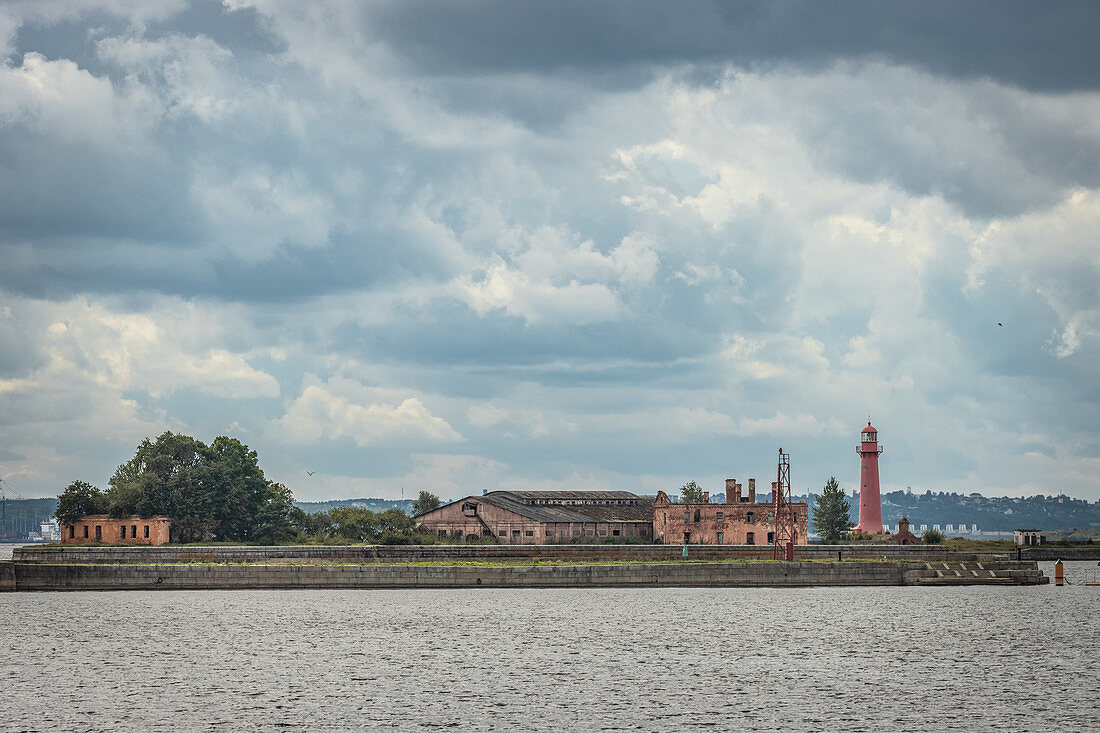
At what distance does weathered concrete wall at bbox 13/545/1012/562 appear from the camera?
85.1 metres

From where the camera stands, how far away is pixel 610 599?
71.6 metres

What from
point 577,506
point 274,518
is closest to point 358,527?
point 274,518

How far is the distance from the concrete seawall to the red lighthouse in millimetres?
56564

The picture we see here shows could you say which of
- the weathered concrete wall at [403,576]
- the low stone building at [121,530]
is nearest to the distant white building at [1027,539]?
the weathered concrete wall at [403,576]

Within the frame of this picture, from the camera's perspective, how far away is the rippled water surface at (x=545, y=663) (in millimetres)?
34000

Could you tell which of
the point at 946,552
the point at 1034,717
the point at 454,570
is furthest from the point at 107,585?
the point at 946,552

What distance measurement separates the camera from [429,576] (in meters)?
75.7

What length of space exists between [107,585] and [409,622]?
2410 cm

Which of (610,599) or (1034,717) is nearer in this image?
(1034,717)

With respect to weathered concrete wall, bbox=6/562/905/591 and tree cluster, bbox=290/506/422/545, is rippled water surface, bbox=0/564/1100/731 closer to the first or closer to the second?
weathered concrete wall, bbox=6/562/905/591

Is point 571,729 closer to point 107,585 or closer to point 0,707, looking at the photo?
point 0,707

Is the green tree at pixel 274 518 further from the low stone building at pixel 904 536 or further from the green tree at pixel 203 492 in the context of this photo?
the low stone building at pixel 904 536

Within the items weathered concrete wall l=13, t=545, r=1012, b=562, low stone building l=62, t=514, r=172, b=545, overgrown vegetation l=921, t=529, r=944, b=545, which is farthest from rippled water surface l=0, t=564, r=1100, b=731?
overgrown vegetation l=921, t=529, r=944, b=545

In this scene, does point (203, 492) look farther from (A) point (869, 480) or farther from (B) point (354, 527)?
(A) point (869, 480)
